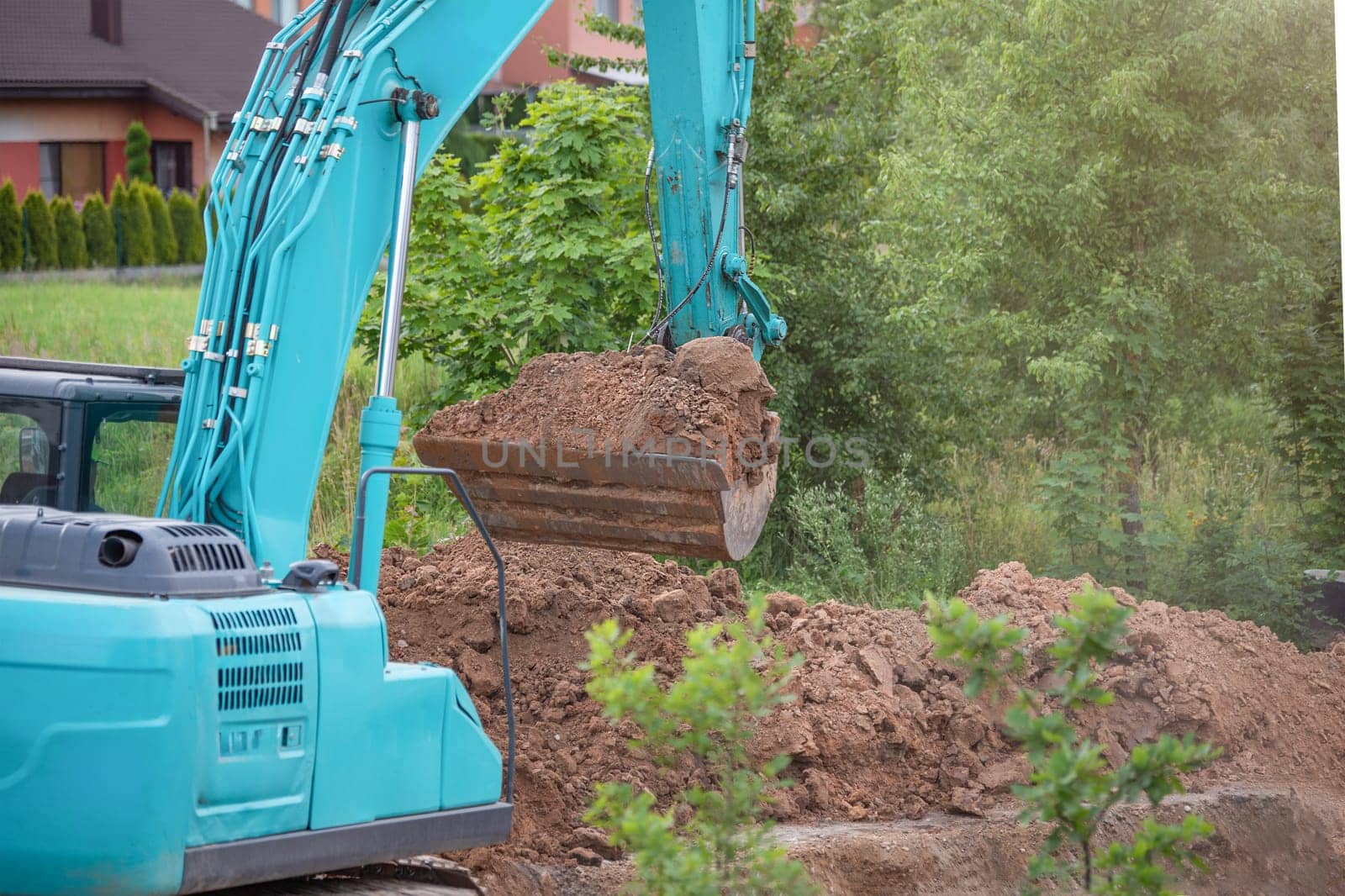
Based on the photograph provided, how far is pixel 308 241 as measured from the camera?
14.1ft

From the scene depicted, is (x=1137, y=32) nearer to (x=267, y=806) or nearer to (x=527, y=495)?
(x=527, y=495)

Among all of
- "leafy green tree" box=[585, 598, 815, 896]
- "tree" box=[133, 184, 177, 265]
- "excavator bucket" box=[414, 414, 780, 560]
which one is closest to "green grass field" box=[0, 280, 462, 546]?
"tree" box=[133, 184, 177, 265]

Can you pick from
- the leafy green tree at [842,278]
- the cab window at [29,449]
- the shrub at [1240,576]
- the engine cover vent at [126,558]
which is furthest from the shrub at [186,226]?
the engine cover vent at [126,558]

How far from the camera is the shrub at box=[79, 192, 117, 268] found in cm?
1991

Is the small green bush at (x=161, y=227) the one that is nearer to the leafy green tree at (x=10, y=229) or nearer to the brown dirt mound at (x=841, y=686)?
the leafy green tree at (x=10, y=229)

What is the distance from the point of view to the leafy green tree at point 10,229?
685 inches

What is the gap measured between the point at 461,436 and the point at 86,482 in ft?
4.95

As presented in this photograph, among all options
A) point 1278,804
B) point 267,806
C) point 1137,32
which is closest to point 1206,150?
point 1137,32

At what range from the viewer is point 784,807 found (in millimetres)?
6039

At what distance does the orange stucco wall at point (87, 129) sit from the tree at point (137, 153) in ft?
0.99

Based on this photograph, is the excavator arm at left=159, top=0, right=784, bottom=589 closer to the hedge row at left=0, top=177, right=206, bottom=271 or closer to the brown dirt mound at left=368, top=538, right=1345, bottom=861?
the brown dirt mound at left=368, top=538, right=1345, bottom=861

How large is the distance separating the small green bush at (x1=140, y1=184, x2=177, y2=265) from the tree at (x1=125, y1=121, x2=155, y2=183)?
722mm

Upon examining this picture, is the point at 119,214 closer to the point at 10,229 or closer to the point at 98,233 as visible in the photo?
the point at 98,233

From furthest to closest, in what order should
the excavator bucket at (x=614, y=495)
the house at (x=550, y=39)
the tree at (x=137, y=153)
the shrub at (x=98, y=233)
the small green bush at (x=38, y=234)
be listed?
the house at (x=550, y=39) → the tree at (x=137, y=153) → the shrub at (x=98, y=233) → the small green bush at (x=38, y=234) → the excavator bucket at (x=614, y=495)
